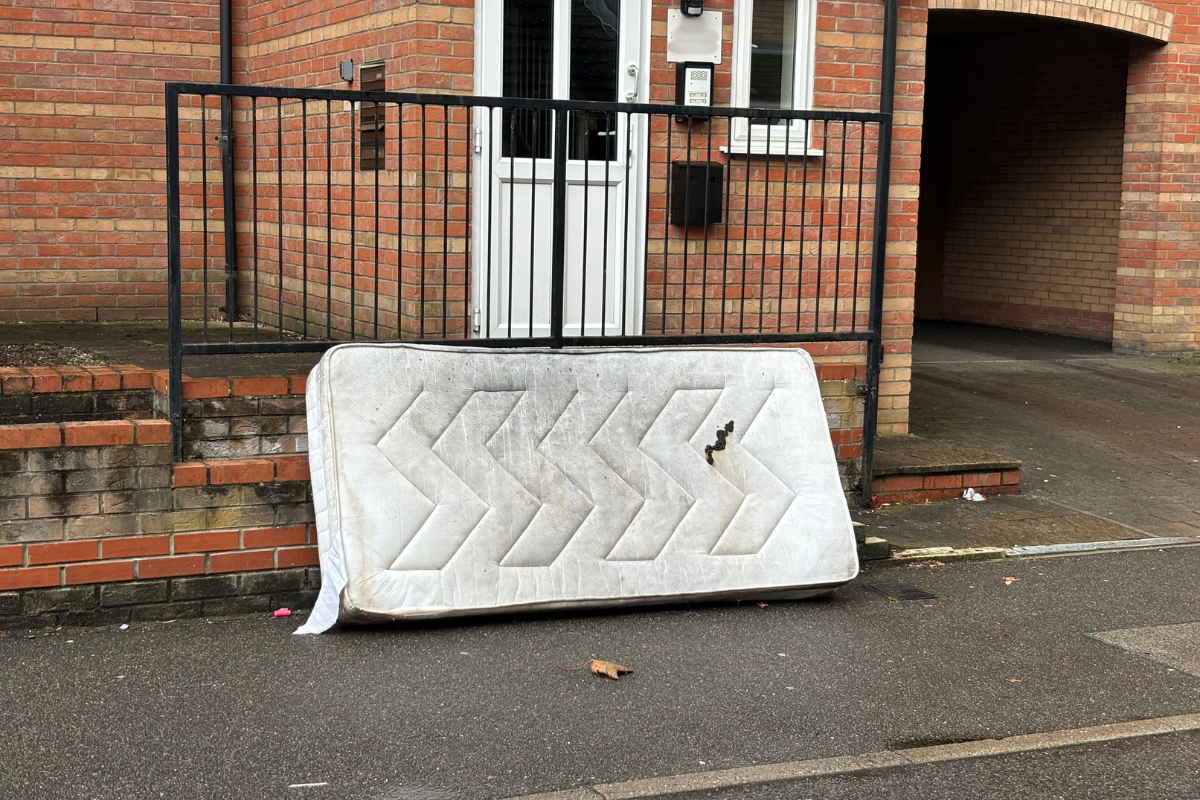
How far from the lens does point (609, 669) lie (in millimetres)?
4531

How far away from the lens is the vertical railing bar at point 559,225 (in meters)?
5.60

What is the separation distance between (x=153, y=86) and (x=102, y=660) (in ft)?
16.6

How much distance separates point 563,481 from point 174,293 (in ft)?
5.49

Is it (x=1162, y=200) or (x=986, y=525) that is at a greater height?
(x=1162, y=200)

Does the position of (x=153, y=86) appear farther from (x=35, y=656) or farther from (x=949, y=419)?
(x=949, y=419)

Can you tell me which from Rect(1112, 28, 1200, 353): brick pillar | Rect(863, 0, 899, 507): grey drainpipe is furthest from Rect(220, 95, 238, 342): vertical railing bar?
Rect(1112, 28, 1200, 353): brick pillar

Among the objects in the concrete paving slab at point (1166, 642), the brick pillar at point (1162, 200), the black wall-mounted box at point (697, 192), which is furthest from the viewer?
the brick pillar at point (1162, 200)

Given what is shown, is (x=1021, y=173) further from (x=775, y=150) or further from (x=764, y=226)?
(x=764, y=226)

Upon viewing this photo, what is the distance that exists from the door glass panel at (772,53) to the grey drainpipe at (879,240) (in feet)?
1.71

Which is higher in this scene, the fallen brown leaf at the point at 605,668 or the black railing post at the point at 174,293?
the black railing post at the point at 174,293

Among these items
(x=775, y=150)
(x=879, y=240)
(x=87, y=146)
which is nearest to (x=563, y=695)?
(x=879, y=240)

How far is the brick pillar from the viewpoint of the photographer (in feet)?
39.6

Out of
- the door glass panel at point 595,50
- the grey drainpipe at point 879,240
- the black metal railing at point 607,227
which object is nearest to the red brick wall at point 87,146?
the black metal railing at point 607,227

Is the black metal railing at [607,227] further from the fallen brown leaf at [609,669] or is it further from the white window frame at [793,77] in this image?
the fallen brown leaf at [609,669]
